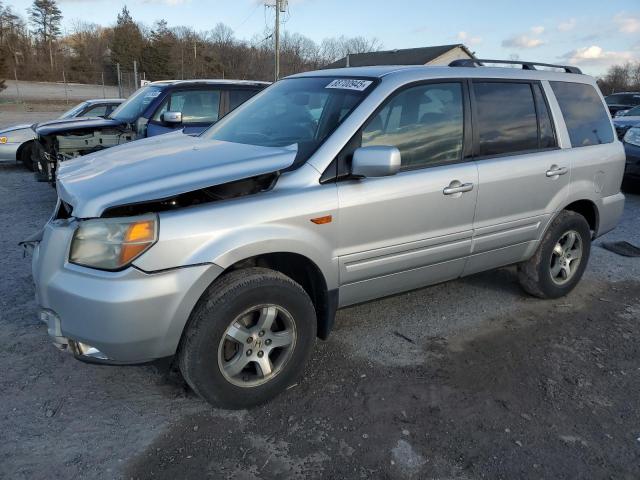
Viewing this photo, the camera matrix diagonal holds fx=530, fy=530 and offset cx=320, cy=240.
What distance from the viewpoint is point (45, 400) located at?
2.97 metres

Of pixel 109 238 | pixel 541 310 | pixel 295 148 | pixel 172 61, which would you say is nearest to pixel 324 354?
pixel 295 148

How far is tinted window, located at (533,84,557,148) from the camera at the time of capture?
416 centimetres

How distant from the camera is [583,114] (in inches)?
177

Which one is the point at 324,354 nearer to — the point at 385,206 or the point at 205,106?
the point at 385,206

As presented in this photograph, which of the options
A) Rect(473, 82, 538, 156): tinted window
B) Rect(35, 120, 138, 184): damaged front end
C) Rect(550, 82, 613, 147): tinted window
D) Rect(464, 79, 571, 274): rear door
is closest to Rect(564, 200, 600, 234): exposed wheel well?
Rect(464, 79, 571, 274): rear door

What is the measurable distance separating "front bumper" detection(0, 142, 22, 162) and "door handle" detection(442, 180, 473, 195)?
948cm

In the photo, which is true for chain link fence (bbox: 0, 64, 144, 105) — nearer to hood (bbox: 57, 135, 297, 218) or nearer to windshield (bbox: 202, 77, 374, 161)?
windshield (bbox: 202, 77, 374, 161)

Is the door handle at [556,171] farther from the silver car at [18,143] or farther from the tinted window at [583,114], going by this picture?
the silver car at [18,143]

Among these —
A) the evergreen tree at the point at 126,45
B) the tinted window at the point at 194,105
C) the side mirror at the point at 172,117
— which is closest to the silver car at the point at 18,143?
the tinted window at the point at 194,105

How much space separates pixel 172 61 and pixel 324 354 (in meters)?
50.2

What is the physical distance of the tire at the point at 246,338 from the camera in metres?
2.67

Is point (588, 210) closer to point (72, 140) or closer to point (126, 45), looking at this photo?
point (72, 140)

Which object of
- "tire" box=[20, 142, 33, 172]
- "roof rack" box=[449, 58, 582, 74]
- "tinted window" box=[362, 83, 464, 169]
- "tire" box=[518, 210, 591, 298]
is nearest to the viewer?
"tinted window" box=[362, 83, 464, 169]

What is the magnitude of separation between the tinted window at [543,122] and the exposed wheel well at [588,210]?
0.66 m
